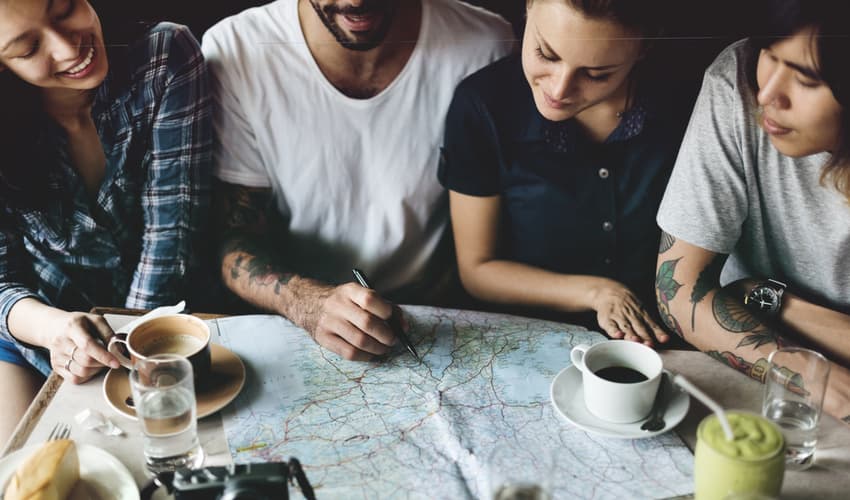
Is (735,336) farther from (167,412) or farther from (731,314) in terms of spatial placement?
(167,412)

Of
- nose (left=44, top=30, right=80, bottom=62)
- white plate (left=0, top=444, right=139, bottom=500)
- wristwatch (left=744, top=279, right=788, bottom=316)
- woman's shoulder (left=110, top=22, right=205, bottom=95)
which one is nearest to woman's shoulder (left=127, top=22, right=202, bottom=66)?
woman's shoulder (left=110, top=22, right=205, bottom=95)

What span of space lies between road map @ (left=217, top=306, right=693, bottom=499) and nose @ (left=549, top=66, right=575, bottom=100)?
368 millimetres

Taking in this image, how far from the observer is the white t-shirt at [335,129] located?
142 centimetres

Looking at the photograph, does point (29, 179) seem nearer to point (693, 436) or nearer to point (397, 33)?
point (397, 33)

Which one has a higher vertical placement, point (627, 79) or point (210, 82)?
point (627, 79)

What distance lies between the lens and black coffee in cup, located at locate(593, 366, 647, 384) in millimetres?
977

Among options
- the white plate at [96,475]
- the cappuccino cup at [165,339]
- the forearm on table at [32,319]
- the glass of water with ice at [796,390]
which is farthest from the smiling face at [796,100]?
the forearm on table at [32,319]

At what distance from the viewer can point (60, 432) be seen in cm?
96

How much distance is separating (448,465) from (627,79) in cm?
80

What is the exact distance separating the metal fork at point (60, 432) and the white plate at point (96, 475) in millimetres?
36

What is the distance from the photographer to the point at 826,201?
3.92 ft

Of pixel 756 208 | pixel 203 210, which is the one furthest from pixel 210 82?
Answer: pixel 756 208

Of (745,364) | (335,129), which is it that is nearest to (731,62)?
(745,364)

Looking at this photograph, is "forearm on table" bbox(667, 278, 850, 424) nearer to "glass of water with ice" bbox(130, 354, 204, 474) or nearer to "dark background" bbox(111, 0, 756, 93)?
"dark background" bbox(111, 0, 756, 93)
